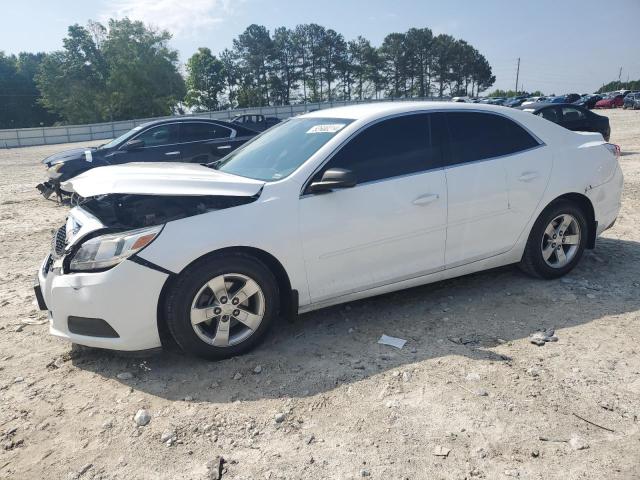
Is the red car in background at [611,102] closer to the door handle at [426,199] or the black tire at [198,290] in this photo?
the door handle at [426,199]

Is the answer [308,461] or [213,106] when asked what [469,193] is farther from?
[213,106]

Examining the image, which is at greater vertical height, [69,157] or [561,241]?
[69,157]

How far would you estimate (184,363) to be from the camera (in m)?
3.36

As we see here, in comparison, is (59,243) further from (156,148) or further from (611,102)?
(611,102)

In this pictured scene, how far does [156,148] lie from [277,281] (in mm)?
7198

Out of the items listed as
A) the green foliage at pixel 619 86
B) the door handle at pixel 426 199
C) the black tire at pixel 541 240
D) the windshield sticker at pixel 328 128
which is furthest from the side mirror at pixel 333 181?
the green foliage at pixel 619 86

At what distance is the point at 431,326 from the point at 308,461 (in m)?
1.69

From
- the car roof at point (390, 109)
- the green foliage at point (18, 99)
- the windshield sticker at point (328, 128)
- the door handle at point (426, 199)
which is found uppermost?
the green foliage at point (18, 99)

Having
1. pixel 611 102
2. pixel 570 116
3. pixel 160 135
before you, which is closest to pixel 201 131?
pixel 160 135

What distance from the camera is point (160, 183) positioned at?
10.9 feet

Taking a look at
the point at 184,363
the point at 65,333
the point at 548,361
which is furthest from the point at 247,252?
the point at 548,361

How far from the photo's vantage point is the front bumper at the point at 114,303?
9.75 ft

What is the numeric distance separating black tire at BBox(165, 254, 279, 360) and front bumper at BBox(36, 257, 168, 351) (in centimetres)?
12

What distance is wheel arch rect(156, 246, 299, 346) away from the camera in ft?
10.1
